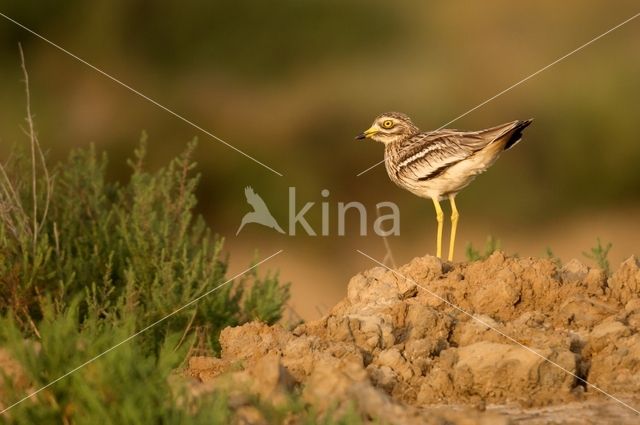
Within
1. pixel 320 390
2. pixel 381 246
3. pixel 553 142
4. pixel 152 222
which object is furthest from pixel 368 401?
pixel 553 142


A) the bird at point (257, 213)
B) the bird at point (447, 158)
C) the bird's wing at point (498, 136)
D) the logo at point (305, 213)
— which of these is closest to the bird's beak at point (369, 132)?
the bird at point (447, 158)

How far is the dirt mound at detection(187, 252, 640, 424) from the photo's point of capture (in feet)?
16.6

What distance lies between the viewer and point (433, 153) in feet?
25.7

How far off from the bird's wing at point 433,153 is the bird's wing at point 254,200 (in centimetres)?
555

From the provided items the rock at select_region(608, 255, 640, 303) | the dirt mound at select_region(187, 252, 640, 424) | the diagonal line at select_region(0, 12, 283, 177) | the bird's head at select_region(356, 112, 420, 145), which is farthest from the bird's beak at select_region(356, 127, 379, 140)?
the diagonal line at select_region(0, 12, 283, 177)

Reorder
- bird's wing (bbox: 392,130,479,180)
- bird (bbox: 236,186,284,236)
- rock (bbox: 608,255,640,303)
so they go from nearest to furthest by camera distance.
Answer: rock (bbox: 608,255,640,303), bird's wing (bbox: 392,130,479,180), bird (bbox: 236,186,284,236)

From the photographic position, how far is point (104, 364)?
467cm

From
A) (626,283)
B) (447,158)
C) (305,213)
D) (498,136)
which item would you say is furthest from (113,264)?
(305,213)

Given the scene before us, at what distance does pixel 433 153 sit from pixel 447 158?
0.49 ft

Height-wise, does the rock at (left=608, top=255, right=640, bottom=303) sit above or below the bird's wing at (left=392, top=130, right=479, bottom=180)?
below

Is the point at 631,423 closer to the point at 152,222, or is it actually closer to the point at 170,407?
the point at 170,407

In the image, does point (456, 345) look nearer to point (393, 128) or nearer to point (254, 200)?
point (393, 128)

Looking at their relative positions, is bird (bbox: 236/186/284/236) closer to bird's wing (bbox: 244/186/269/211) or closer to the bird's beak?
bird's wing (bbox: 244/186/269/211)

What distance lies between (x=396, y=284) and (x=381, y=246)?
7.46m
